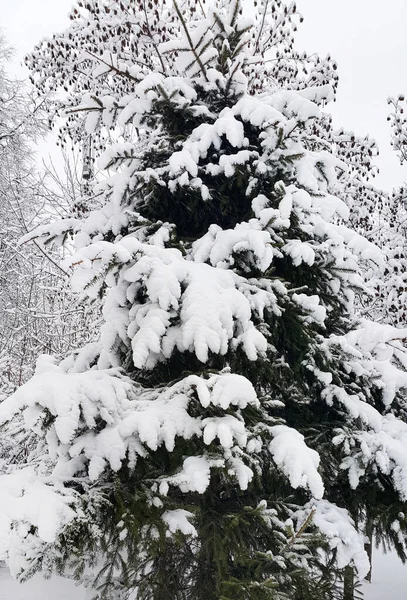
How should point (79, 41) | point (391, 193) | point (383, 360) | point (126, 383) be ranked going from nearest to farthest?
1. point (126, 383)
2. point (383, 360)
3. point (79, 41)
4. point (391, 193)

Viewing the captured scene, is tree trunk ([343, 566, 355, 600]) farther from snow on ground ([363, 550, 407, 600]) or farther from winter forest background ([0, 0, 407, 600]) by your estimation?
snow on ground ([363, 550, 407, 600])

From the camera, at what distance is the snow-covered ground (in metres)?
7.89

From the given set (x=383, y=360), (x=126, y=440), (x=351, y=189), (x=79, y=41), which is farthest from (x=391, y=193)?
(x=126, y=440)

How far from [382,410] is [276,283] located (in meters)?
1.41

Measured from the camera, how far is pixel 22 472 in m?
2.42

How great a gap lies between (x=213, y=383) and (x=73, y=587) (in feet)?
27.6

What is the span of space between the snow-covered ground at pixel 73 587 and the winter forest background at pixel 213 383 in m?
5.58

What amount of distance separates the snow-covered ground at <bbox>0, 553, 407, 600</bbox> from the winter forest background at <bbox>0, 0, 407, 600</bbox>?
5583 millimetres

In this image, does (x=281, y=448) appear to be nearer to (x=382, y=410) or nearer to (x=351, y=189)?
(x=382, y=410)

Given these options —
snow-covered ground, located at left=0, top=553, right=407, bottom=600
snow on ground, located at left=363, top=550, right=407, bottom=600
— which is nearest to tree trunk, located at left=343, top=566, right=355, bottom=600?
snow-covered ground, located at left=0, top=553, right=407, bottom=600

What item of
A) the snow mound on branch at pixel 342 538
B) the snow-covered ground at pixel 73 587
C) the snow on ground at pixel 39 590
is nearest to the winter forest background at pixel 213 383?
the snow mound on branch at pixel 342 538

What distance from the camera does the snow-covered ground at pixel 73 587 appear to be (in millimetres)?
7891

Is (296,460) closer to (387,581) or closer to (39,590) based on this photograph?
(39,590)

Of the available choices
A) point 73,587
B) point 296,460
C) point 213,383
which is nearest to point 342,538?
point 296,460
